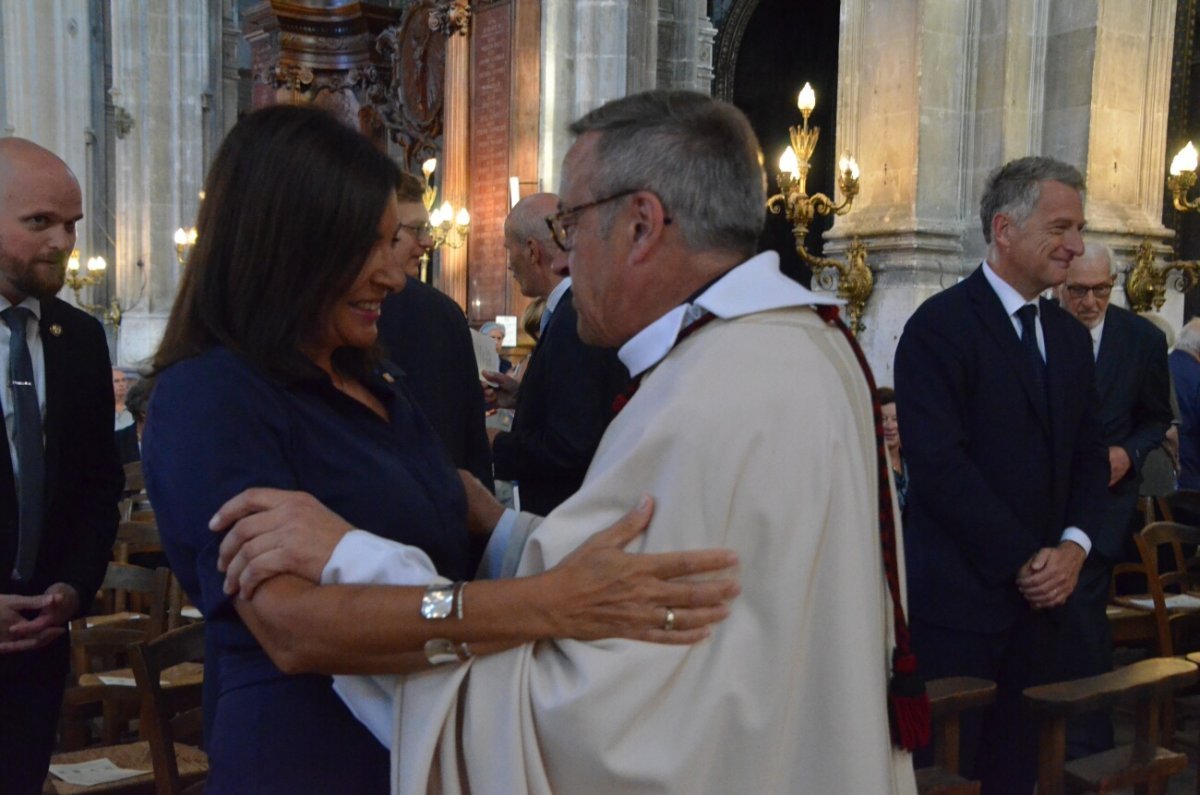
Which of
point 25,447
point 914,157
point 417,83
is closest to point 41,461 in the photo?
point 25,447

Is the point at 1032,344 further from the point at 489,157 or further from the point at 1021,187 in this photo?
the point at 489,157

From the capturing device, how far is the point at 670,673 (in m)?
1.42

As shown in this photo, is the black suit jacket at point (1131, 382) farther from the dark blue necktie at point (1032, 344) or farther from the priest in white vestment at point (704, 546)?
the priest in white vestment at point (704, 546)

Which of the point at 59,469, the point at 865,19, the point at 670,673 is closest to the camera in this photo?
the point at 670,673

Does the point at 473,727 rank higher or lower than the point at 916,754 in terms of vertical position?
higher

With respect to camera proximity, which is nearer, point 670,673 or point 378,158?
point 670,673

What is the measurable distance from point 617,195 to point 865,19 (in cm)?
572

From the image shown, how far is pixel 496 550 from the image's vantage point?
1.97 metres

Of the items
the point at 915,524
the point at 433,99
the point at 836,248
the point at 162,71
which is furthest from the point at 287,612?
the point at 162,71

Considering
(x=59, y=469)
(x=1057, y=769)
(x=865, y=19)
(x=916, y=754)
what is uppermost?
(x=865, y=19)

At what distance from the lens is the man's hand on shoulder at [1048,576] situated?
125 inches

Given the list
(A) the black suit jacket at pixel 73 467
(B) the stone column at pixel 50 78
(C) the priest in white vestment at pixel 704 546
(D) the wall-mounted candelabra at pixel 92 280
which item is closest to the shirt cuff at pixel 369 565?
(C) the priest in white vestment at pixel 704 546

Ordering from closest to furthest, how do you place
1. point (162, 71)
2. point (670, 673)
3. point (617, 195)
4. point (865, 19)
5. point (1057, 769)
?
point (670, 673) < point (617, 195) < point (1057, 769) < point (865, 19) < point (162, 71)

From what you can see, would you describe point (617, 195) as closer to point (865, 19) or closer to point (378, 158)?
point (378, 158)
